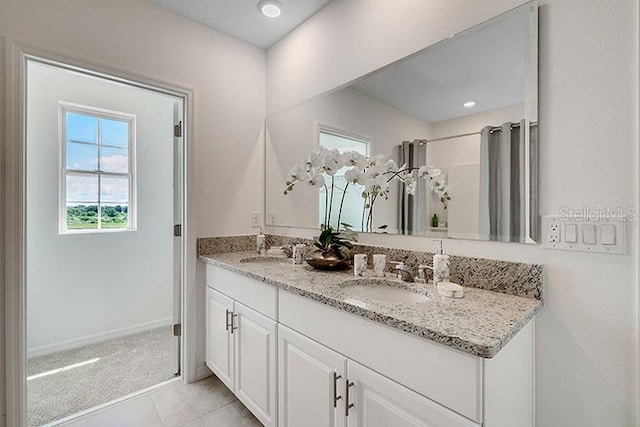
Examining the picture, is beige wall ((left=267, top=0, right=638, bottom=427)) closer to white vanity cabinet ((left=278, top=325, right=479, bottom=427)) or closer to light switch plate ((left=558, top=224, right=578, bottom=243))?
light switch plate ((left=558, top=224, right=578, bottom=243))

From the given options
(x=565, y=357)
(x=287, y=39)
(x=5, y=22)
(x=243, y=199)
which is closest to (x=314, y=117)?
(x=287, y=39)

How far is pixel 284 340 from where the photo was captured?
1.38 metres

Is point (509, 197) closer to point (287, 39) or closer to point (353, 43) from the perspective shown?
point (353, 43)

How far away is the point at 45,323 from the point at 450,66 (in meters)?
3.55

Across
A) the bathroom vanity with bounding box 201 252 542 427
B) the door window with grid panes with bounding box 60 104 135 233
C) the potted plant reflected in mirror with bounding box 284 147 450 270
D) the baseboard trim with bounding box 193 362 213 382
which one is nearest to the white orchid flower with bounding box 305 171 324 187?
the potted plant reflected in mirror with bounding box 284 147 450 270

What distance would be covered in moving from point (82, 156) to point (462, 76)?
322cm

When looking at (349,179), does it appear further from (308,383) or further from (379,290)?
(308,383)

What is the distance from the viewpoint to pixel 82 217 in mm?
2754

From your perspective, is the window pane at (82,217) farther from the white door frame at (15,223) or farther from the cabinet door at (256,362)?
the cabinet door at (256,362)

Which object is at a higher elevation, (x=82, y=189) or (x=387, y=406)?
(x=82, y=189)

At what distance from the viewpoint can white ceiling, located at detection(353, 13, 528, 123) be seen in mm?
1174

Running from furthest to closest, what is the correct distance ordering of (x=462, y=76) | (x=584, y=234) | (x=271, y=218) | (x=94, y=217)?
(x=94, y=217) < (x=271, y=218) < (x=462, y=76) < (x=584, y=234)

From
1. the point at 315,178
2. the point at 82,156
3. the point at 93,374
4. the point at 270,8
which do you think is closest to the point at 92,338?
the point at 93,374

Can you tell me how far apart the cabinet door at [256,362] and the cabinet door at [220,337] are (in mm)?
88
